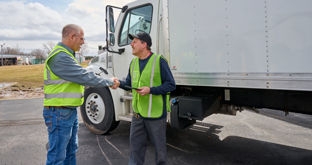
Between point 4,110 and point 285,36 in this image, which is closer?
point 285,36

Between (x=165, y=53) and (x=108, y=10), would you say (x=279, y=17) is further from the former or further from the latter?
(x=108, y=10)

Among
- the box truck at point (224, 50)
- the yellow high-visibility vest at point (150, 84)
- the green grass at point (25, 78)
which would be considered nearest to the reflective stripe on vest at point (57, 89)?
the yellow high-visibility vest at point (150, 84)

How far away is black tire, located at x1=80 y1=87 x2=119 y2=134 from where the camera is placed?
4539 millimetres

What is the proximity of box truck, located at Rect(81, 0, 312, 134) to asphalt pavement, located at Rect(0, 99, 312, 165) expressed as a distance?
24.3 inches

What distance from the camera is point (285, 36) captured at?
2420 mm

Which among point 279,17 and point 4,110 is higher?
point 279,17

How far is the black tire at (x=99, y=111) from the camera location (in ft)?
14.9

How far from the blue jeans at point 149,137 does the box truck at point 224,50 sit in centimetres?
96

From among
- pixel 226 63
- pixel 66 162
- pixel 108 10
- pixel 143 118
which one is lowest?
pixel 66 162

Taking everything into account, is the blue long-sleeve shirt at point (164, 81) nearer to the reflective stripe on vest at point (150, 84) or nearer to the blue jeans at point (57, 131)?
the reflective stripe on vest at point (150, 84)

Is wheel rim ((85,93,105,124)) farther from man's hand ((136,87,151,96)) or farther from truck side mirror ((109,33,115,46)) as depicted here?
man's hand ((136,87,151,96))

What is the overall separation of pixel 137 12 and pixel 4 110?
694 centimetres

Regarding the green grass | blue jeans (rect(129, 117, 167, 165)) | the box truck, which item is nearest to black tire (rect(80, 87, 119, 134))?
the box truck

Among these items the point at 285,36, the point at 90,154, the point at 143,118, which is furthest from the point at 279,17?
the point at 90,154
